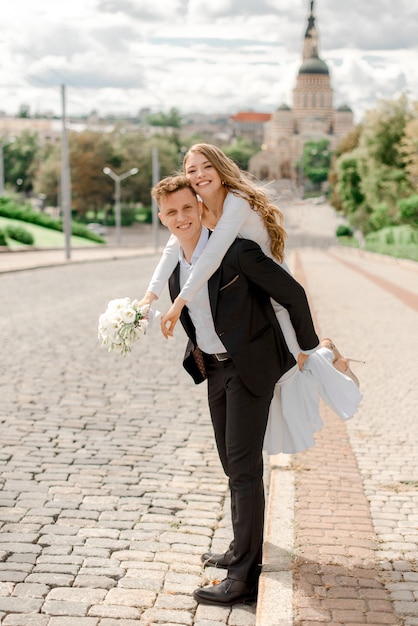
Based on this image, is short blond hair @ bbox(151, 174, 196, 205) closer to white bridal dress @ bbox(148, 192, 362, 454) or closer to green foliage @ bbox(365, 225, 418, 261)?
white bridal dress @ bbox(148, 192, 362, 454)

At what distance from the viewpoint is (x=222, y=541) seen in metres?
4.84

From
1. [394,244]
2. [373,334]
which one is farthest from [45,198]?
[373,334]

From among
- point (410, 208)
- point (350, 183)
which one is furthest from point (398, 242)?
point (350, 183)

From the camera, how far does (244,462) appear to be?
13.1 ft

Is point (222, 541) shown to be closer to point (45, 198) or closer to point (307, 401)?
point (307, 401)

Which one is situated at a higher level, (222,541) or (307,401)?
(307,401)

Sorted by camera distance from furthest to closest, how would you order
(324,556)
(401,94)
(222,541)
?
(401,94)
(222,541)
(324,556)

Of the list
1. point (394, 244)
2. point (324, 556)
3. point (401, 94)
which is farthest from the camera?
point (401, 94)

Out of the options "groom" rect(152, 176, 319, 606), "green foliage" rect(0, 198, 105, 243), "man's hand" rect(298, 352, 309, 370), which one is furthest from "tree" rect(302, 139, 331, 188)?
"groom" rect(152, 176, 319, 606)

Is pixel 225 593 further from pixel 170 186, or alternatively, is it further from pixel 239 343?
pixel 170 186

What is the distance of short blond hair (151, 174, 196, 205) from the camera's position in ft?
12.8

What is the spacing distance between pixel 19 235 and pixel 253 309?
4804cm

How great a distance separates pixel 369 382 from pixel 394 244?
1556 inches

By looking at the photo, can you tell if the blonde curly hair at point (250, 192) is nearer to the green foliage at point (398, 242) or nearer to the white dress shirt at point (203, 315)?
the white dress shirt at point (203, 315)
